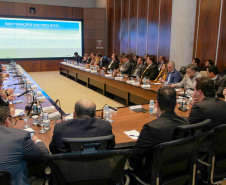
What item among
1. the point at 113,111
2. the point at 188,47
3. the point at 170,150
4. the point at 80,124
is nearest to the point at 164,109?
the point at 170,150

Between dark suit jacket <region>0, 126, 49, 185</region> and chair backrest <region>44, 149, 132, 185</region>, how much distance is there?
26 centimetres

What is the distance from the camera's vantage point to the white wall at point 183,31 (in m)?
7.04

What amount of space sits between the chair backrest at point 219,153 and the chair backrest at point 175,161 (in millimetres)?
296

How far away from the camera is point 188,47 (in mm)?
7355

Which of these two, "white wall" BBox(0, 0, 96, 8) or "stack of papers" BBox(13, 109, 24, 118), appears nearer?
"stack of papers" BBox(13, 109, 24, 118)

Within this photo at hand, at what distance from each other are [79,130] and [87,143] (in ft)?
1.10

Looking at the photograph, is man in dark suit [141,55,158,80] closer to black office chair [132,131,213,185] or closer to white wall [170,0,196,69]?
white wall [170,0,196,69]

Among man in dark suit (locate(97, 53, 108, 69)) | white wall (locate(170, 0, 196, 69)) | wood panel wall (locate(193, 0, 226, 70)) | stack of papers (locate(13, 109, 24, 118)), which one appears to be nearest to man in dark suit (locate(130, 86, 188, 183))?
A: stack of papers (locate(13, 109, 24, 118))

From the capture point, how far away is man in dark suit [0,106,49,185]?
57.7 inches

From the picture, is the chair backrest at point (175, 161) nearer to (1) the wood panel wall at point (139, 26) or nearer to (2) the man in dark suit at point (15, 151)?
(2) the man in dark suit at point (15, 151)

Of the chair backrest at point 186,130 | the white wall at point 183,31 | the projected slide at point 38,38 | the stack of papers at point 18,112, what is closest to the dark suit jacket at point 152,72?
the white wall at point 183,31

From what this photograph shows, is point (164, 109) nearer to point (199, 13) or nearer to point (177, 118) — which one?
point (177, 118)

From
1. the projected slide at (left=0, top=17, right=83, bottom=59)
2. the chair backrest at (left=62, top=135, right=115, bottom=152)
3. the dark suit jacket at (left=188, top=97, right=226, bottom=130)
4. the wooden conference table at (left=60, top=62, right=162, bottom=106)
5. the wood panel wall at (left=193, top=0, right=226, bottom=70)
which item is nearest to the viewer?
the chair backrest at (left=62, top=135, right=115, bottom=152)

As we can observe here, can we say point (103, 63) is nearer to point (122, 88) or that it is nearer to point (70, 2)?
point (122, 88)
